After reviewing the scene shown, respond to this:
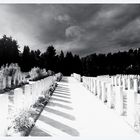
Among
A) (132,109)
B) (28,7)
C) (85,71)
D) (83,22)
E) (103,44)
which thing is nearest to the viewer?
(132,109)

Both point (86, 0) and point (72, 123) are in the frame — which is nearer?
→ point (72, 123)

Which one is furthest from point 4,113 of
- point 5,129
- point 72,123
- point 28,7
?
point 28,7

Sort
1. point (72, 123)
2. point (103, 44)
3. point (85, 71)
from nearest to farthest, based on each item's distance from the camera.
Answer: point (72, 123), point (103, 44), point (85, 71)

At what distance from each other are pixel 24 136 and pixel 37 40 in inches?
265

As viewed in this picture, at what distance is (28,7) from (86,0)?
255cm

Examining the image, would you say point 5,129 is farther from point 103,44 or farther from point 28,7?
point 103,44

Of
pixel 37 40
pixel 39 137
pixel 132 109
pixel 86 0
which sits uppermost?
pixel 86 0

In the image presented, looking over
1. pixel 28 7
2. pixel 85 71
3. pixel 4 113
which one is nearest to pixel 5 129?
pixel 4 113

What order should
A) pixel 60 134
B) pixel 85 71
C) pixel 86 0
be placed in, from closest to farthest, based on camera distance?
pixel 60 134
pixel 86 0
pixel 85 71

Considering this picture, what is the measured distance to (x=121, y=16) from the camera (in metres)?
9.01

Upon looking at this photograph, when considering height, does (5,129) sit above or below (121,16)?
below

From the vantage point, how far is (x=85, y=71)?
32.6m

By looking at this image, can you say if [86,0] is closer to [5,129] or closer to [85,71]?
[5,129]

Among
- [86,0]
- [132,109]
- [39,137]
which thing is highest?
[86,0]
